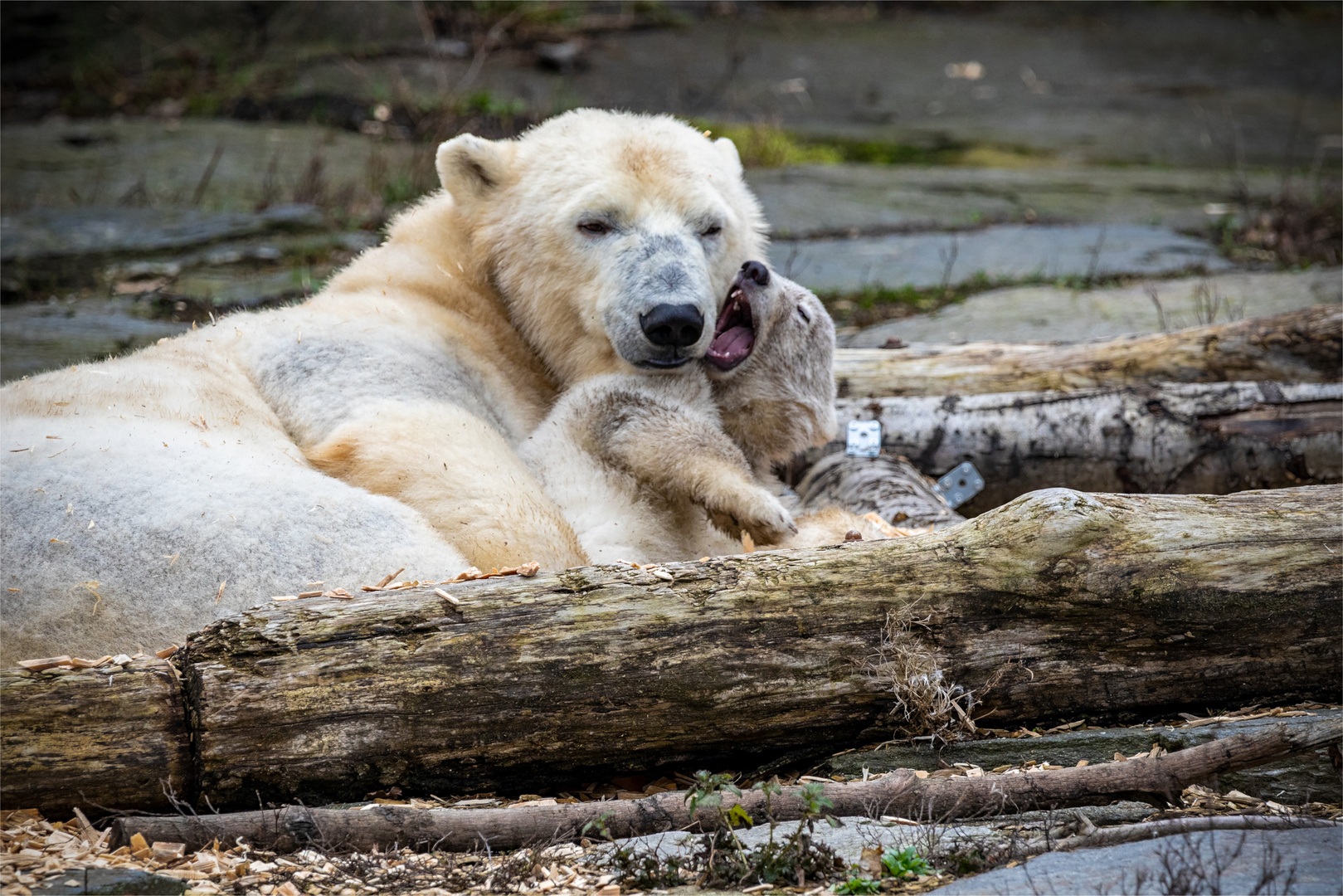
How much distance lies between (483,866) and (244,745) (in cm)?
59

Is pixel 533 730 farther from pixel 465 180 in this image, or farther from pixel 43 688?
pixel 465 180

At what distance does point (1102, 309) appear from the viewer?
705cm

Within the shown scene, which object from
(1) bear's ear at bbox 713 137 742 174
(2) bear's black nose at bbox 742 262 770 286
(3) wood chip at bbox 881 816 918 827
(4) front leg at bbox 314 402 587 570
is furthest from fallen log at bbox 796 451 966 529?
(3) wood chip at bbox 881 816 918 827

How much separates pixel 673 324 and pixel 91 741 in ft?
6.57

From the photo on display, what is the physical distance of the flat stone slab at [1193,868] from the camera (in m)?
1.95

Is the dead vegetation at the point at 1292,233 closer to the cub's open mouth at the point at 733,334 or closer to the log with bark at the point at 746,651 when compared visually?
the cub's open mouth at the point at 733,334

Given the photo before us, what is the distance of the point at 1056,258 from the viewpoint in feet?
27.0

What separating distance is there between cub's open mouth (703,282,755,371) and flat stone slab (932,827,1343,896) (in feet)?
7.18

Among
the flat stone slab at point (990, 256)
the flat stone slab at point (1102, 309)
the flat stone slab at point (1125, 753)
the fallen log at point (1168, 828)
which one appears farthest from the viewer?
the flat stone slab at point (990, 256)

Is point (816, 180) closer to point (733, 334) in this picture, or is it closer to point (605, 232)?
point (733, 334)

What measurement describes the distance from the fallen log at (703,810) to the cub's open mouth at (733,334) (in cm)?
186

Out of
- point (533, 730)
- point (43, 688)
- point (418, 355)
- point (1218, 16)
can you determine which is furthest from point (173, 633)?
point (1218, 16)

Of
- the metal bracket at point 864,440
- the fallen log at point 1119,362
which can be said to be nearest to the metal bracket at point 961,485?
the metal bracket at point 864,440

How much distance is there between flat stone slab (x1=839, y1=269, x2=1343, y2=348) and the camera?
21.6ft
